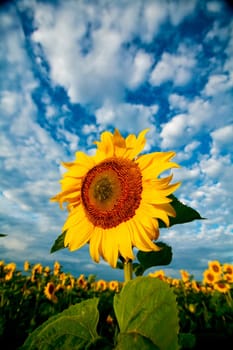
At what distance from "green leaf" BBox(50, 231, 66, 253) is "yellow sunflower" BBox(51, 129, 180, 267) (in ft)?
0.23

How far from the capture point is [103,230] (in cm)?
238

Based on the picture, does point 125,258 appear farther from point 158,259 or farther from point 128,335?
point 128,335

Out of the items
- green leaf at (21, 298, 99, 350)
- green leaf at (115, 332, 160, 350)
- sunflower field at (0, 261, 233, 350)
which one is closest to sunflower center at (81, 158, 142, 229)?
green leaf at (21, 298, 99, 350)

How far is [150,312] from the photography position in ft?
4.43

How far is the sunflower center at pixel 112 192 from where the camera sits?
7.68 ft

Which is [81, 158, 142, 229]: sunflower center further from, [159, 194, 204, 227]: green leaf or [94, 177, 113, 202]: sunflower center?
[159, 194, 204, 227]: green leaf

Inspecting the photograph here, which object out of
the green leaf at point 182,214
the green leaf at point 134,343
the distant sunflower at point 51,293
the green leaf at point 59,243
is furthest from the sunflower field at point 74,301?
the green leaf at point 134,343

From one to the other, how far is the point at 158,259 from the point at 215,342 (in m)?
0.64

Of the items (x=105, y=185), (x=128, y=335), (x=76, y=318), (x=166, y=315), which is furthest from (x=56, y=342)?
(x=105, y=185)

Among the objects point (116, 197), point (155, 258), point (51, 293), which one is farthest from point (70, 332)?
point (51, 293)

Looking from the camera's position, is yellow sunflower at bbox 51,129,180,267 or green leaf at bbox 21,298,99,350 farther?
yellow sunflower at bbox 51,129,180,267

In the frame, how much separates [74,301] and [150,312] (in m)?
7.52

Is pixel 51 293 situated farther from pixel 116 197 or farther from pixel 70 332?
pixel 70 332

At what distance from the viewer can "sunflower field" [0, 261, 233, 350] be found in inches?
217
